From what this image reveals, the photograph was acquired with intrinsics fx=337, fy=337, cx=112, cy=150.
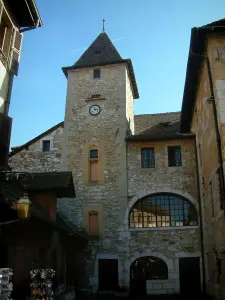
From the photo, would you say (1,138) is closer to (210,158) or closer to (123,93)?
(210,158)

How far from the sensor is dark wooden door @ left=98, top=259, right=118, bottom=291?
1605cm

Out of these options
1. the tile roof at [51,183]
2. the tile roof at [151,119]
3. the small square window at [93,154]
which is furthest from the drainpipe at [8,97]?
the tile roof at [151,119]

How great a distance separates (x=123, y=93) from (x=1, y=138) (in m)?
11.8

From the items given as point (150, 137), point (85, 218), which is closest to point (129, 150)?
point (150, 137)

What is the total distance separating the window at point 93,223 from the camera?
17000mm

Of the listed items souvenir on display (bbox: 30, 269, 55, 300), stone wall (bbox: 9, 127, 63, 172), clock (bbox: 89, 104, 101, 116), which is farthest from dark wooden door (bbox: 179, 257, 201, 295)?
souvenir on display (bbox: 30, 269, 55, 300)

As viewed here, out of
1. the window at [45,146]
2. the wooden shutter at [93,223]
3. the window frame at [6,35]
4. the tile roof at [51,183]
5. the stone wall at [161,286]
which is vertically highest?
the window frame at [6,35]

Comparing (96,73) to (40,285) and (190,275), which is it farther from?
(40,285)

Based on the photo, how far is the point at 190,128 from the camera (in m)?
18.0

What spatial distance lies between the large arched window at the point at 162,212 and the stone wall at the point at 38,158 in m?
5.03

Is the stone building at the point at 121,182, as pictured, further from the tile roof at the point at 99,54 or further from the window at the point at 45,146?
the tile roof at the point at 99,54

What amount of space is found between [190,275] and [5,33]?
13.0m

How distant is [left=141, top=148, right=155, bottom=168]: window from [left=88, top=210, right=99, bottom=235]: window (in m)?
3.56

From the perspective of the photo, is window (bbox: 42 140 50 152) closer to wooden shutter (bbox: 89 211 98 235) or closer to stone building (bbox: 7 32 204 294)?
stone building (bbox: 7 32 204 294)
